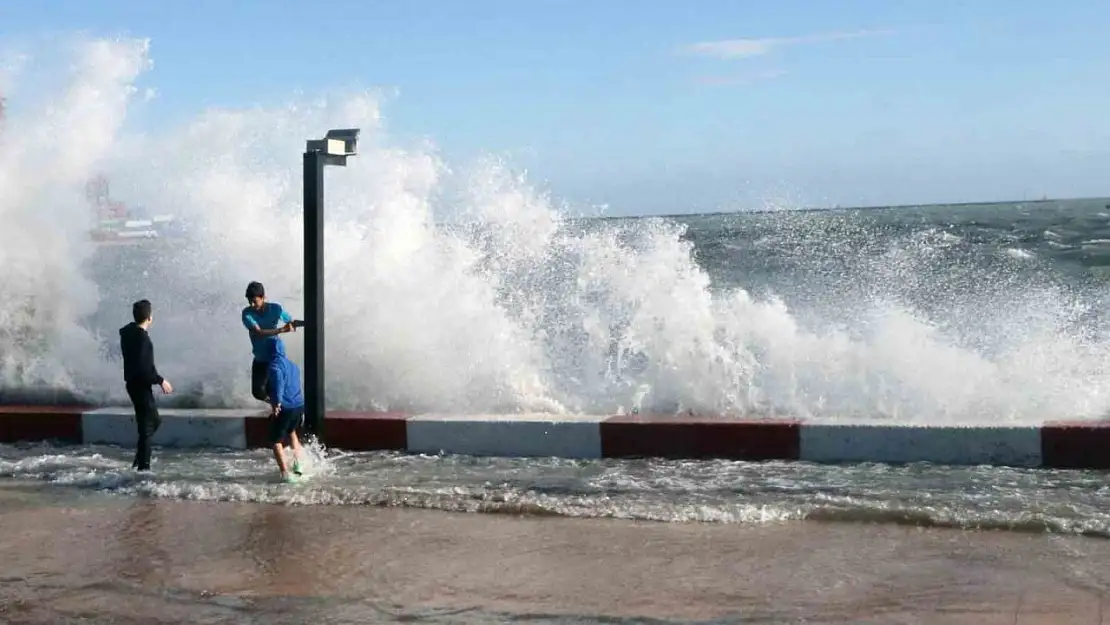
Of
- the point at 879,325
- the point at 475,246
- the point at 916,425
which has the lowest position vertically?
the point at 916,425

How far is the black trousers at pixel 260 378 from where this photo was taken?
7.99 m

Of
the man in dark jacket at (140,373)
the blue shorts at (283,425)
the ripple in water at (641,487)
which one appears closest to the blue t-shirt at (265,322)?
the blue shorts at (283,425)

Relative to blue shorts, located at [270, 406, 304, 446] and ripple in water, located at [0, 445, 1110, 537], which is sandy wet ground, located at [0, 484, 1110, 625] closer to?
ripple in water, located at [0, 445, 1110, 537]

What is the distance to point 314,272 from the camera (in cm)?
853

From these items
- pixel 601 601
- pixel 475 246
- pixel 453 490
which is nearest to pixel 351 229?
pixel 475 246

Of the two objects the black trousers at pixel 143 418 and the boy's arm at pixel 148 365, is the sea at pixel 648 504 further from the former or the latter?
the boy's arm at pixel 148 365

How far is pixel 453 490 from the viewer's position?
7211mm

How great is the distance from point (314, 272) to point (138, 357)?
1329 mm

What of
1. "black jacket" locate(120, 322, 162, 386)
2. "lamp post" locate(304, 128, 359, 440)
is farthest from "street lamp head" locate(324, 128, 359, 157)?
"black jacket" locate(120, 322, 162, 386)

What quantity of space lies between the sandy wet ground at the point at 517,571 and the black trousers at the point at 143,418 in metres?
1.27

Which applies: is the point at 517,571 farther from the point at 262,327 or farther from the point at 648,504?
the point at 262,327

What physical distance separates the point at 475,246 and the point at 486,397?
195 cm

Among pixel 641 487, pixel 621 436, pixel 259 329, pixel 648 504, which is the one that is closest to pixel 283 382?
pixel 259 329

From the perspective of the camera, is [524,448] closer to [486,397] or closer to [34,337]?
[486,397]
